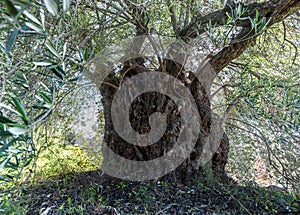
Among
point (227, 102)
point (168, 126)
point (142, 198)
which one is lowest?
point (142, 198)

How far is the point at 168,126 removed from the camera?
1604mm

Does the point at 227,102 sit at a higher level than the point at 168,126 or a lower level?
higher

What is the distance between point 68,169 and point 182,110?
962mm

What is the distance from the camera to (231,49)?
4.65ft

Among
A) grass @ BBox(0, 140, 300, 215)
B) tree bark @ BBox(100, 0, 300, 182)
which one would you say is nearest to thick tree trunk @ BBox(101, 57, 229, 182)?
tree bark @ BBox(100, 0, 300, 182)

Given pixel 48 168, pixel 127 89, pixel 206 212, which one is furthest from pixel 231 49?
pixel 48 168

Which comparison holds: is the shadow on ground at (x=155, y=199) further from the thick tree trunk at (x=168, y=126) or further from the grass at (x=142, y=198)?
the thick tree trunk at (x=168, y=126)

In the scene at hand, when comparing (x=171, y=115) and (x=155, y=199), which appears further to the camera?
(x=171, y=115)

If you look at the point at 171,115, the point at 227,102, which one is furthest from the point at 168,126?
the point at 227,102

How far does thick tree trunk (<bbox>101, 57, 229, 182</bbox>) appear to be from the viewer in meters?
1.54

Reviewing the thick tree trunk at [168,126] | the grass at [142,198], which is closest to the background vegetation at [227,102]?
the grass at [142,198]

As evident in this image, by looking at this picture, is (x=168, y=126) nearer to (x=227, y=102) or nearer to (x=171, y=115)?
(x=171, y=115)

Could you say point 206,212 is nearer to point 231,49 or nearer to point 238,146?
point 238,146

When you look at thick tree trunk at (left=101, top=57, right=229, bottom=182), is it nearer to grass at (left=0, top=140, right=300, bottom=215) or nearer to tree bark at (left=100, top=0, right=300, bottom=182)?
tree bark at (left=100, top=0, right=300, bottom=182)
